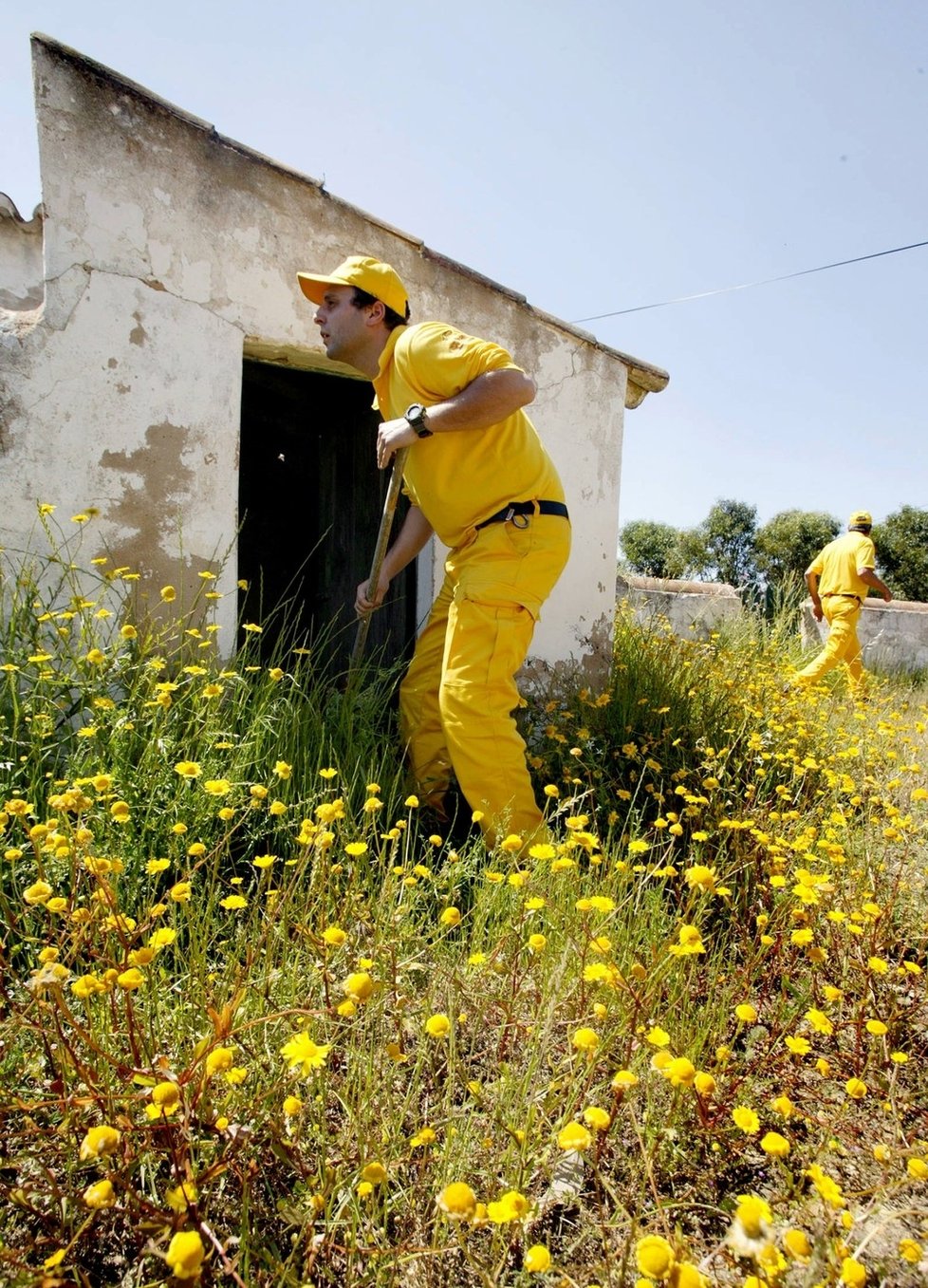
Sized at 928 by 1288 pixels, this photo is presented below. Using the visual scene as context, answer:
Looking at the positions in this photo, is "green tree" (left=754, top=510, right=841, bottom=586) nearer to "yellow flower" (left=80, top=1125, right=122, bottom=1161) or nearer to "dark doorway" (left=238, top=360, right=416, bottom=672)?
"dark doorway" (left=238, top=360, right=416, bottom=672)

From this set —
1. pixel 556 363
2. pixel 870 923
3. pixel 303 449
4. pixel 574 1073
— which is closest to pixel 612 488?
pixel 556 363

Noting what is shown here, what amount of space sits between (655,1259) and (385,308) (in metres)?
3.05

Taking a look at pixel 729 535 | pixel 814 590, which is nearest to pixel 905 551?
pixel 729 535

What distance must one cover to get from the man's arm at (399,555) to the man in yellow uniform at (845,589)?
174 inches

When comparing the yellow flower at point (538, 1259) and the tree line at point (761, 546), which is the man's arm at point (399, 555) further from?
the tree line at point (761, 546)

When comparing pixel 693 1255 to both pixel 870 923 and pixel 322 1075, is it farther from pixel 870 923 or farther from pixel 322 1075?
pixel 870 923

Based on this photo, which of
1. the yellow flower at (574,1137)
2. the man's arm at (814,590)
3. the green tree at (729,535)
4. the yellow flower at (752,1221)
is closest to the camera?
the yellow flower at (752,1221)

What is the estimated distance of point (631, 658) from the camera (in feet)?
15.6

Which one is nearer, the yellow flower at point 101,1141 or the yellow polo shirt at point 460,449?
the yellow flower at point 101,1141

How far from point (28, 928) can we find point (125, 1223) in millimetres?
606

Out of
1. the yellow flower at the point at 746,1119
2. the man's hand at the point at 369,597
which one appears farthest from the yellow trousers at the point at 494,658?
the yellow flower at the point at 746,1119

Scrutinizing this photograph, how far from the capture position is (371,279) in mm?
2936

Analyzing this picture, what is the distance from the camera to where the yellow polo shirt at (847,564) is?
698 centimetres

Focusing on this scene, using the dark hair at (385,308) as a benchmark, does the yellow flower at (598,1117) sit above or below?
below
